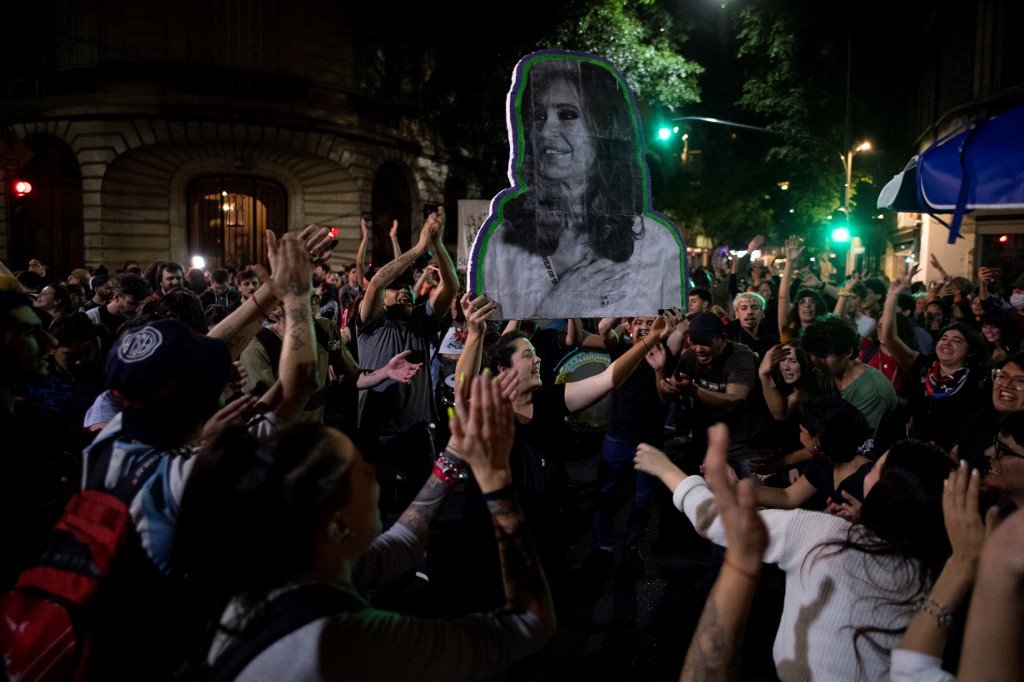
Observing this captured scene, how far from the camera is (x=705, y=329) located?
5.16 metres

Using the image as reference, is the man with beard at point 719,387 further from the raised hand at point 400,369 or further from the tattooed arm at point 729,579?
the tattooed arm at point 729,579

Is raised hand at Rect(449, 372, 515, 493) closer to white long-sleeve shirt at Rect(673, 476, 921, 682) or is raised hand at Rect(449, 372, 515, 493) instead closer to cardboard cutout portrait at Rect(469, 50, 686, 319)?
white long-sleeve shirt at Rect(673, 476, 921, 682)

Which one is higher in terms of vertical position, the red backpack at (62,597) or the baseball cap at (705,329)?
the baseball cap at (705,329)

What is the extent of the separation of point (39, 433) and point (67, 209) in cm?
1943

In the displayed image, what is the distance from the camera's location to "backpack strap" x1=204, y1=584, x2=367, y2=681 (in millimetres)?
1364

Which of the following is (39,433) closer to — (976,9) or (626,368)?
(626,368)

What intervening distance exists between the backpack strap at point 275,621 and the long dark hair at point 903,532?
1445 millimetres

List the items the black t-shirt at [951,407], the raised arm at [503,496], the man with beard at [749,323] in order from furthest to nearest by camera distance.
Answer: the man with beard at [749,323], the black t-shirt at [951,407], the raised arm at [503,496]

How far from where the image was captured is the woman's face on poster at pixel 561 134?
3.99 m

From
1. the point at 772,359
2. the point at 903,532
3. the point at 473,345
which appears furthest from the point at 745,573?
the point at 772,359

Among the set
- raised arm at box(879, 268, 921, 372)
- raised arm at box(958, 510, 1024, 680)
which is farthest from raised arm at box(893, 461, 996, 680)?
raised arm at box(879, 268, 921, 372)

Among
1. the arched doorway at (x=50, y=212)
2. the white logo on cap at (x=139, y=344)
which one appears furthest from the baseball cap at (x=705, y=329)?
the arched doorway at (x=50, y=212)

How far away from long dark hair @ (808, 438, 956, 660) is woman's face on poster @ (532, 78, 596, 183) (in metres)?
2.47

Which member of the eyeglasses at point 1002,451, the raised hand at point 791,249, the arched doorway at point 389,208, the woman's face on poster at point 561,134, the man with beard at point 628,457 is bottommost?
the man with beard at point 628,457
